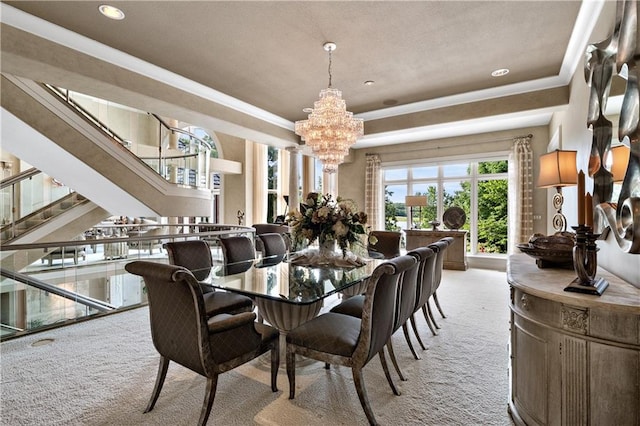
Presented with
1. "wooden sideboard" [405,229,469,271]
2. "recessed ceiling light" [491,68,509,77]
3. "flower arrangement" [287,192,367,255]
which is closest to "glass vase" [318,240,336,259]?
"flower arrangement" [287,192,367,255]

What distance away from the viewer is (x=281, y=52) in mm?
3629

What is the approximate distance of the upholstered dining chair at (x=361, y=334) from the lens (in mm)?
1783

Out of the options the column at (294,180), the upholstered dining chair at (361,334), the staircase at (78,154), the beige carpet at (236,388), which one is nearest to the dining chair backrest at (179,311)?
the beige carpet at (236,388)

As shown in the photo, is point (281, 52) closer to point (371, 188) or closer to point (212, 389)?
point (212, 389)

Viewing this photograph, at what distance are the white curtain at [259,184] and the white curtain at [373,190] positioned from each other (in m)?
5.31

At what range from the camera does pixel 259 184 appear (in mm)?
11961

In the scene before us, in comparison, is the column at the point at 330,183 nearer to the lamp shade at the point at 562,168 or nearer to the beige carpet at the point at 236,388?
the beige carpet at the point at 236,388

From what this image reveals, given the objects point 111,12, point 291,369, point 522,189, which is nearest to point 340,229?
point 291,369

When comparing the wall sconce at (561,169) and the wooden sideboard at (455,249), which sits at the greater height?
the wall sconce at (561,169)

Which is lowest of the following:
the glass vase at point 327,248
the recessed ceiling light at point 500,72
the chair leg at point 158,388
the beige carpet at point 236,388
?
the beige carpet at point 236,388

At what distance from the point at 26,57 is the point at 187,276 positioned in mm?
3111

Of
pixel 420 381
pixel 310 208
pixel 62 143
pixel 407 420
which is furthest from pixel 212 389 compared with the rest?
pixel 62 143

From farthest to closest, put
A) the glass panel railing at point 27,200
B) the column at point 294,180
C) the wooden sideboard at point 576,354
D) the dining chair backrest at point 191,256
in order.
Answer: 1. the column at point 294,180
2. the glass panel railing at point 27,200
3. the dining chair backrest at point 191,256
4. the wooden sideboard at point 576,354

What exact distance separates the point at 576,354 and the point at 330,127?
11.6 feet
